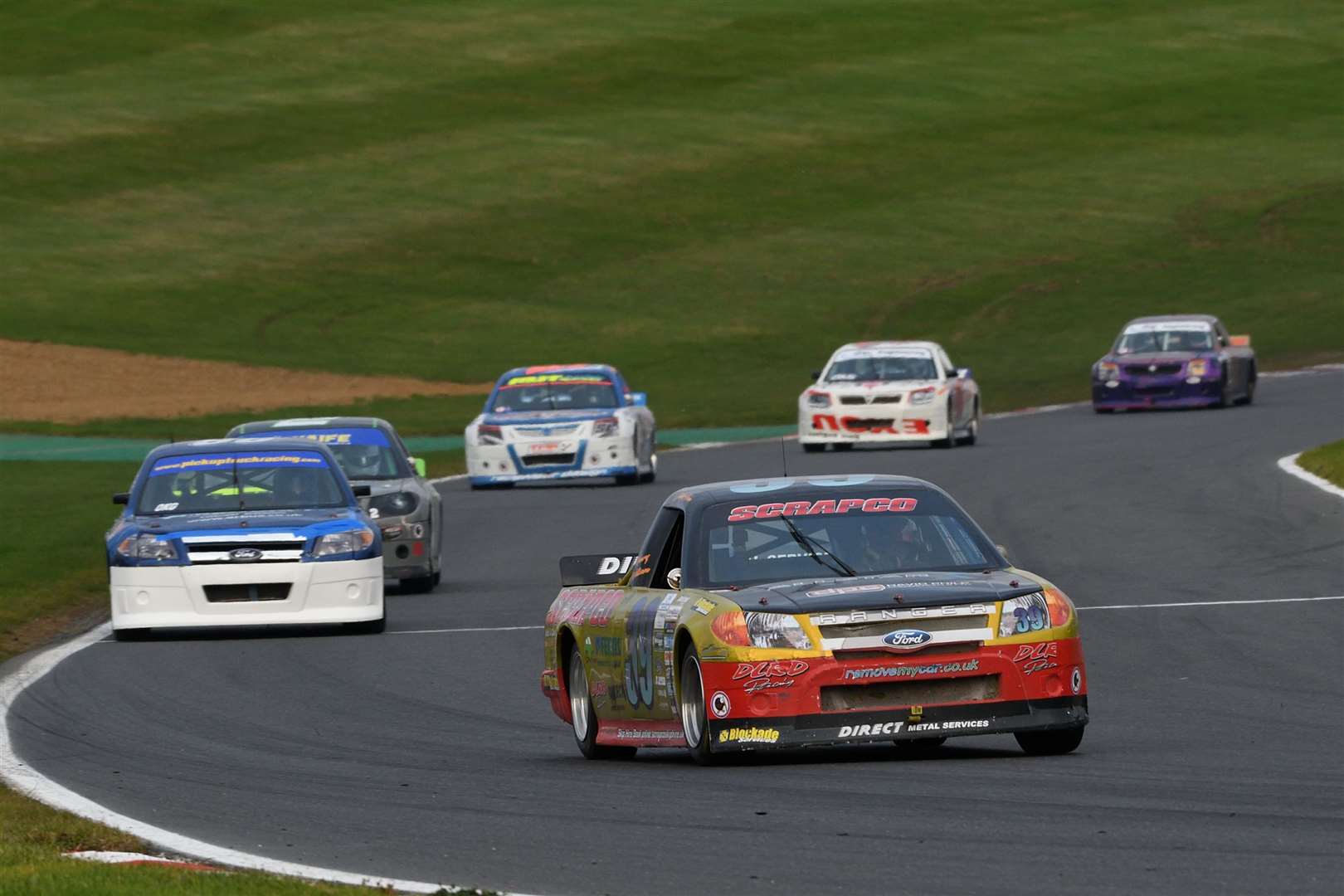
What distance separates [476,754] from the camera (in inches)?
475

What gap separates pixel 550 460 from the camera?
3159 cm

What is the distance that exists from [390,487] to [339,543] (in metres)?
2.67

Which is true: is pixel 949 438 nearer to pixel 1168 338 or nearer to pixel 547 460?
pixel 547 460

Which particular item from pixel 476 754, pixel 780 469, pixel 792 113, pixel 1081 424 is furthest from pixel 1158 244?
pixel 476 754

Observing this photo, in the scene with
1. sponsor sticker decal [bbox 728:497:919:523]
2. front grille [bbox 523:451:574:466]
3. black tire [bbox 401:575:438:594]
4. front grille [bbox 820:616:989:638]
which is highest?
sponsor sticker decal [bbox 728:497:919:523]

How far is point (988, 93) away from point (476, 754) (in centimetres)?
7339

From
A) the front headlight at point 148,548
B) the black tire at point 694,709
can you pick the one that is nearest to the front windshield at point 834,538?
the black tire at point 694,709

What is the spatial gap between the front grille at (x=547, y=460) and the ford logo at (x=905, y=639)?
20817mm

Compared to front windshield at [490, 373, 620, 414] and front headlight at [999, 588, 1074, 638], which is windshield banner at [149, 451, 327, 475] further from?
front windshield at [490, 373, 620, 414]

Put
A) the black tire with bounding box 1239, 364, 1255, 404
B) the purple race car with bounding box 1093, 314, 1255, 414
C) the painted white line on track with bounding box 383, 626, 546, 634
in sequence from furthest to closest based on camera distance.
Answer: the black tire with bounding box 1239, 364, 1255, 404, the purple race car with bounding box 1093, 314, 1255, 414, the painted white line on track with bounding box 383, 626, 546, 634

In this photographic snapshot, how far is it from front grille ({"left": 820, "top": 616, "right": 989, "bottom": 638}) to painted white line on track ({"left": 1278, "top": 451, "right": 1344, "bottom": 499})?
15.0 metres

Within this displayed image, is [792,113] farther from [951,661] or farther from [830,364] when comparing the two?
[951,661]

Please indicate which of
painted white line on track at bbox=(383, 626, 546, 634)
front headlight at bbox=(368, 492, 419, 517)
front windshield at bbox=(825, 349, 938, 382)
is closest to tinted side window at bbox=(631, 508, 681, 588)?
painted white line on track at bbox=(383, 626, 546, 634)

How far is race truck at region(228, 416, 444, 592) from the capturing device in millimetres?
21047
